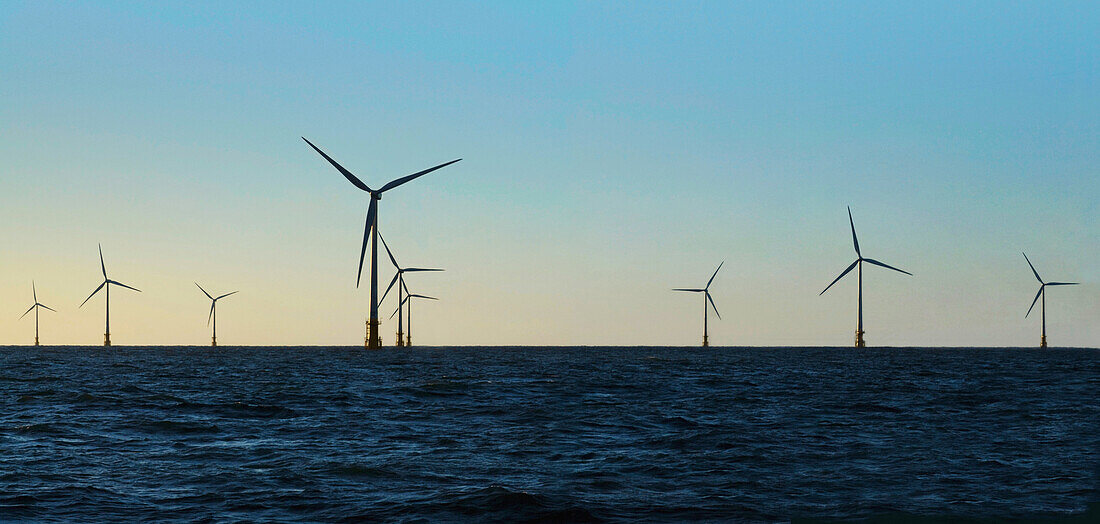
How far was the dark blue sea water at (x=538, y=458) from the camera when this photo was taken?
22.1 meters

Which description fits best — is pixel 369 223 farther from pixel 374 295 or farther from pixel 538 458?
pixel 538 458

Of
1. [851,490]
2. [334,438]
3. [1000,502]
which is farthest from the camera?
[334,438]

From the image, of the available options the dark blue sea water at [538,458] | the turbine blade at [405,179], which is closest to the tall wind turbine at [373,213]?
the turbine blade at [405,179]

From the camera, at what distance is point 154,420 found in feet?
133

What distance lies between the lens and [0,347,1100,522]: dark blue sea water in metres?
22.1

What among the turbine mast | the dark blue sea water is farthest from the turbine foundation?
the dark blue sea water

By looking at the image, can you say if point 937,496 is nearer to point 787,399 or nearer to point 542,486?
point 542,486

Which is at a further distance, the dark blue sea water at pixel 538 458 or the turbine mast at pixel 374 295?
the turbine mast at pixel 374 295

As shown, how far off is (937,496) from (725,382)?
5436 centimetres

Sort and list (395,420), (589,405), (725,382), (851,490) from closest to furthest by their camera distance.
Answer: (851,490)
(395,420)
(589,405)
(725,382)

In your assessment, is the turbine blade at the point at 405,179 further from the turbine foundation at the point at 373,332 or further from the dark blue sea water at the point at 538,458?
the dark blue sea water at the point at 538,458

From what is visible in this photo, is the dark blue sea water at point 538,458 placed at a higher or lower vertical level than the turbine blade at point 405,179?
lower

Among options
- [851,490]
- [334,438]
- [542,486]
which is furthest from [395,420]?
[851,490]

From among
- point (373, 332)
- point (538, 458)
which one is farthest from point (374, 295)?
point (538, 458)
